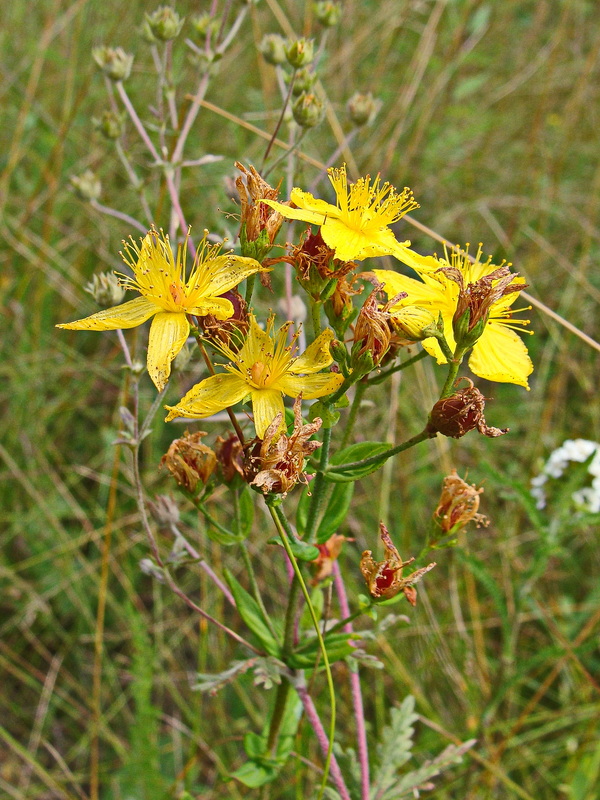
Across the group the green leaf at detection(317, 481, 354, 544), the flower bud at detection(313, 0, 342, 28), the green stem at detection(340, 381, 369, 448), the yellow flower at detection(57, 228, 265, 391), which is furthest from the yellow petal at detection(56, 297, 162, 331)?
the flower bud at detection(313, 0, 342, 28)

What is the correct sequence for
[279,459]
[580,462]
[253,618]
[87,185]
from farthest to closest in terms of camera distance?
1. [580,462]
2. [87,185]
3. [253,618]
4. [279,459]

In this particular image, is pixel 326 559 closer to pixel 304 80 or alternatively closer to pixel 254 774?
pixel 254 774

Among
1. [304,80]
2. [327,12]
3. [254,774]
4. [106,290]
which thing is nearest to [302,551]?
[254,774]

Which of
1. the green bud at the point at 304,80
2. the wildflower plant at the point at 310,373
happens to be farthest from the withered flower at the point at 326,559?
the green bud at the point at 304,80

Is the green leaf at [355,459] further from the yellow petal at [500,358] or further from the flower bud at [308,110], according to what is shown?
the flower bud at [308,110]

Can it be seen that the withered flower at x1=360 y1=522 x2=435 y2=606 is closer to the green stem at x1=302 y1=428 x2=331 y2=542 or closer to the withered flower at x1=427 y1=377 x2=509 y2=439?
the green stem at x1=302 y1=428 x2=331 y2=542

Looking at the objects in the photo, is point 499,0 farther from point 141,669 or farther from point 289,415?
point 141,669
